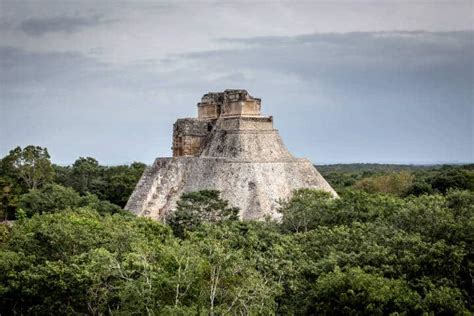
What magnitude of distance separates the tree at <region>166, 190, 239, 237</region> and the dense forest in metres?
3.63

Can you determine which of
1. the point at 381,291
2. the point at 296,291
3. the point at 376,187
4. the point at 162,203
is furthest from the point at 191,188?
the point at 376,187

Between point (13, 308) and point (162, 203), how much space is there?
15202 mm

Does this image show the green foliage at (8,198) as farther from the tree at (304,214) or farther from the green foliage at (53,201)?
the tree at (304,214)

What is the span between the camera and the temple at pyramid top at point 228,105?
1422 inches

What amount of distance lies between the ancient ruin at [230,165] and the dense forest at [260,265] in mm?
6051

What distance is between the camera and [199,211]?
2964 centimetres

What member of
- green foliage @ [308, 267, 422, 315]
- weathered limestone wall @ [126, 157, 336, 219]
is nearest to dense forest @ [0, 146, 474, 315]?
green foliage @ [308, 267, 422, 315]

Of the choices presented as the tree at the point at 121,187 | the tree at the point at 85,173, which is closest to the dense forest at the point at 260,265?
the tree at the point at 121,187

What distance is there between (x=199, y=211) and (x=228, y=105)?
29.4 ft

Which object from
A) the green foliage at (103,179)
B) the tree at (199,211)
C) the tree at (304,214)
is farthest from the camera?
the green foliage at (103,179)

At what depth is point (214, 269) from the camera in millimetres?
15164

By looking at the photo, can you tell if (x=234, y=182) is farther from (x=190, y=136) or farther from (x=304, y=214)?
(x=304, y=214)

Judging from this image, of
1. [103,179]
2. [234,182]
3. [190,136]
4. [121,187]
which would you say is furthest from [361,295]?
[103,179]

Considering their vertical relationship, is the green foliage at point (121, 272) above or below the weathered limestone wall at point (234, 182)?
below
